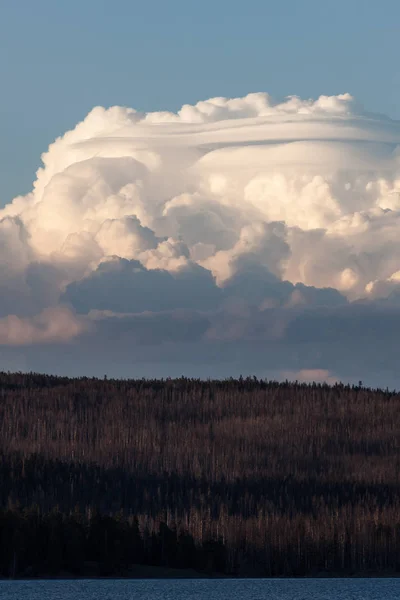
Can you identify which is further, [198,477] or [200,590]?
[198,477]

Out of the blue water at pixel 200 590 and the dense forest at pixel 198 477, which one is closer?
the blue water at pixel 200 590

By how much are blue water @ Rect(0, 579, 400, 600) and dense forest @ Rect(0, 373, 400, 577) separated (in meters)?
1.49

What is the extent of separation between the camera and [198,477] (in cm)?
3322

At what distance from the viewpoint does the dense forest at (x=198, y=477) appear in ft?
59.7

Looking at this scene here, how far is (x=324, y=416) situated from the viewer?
43.3 meters

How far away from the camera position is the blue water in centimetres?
1420

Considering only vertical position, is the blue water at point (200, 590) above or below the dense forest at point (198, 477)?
below

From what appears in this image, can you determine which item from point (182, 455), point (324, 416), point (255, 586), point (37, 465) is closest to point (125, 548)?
point (255, 586)

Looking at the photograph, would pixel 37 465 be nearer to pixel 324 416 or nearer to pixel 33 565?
pixel 324 416

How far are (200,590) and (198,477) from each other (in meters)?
18.2

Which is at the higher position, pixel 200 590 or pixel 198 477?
pixel 198 477

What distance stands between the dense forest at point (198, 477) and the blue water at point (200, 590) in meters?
1.49

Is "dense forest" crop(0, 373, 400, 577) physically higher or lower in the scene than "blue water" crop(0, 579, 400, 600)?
higher

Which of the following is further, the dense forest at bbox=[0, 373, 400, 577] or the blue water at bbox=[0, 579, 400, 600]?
the dense forest at bbox=[0, 373, 400, 577]
